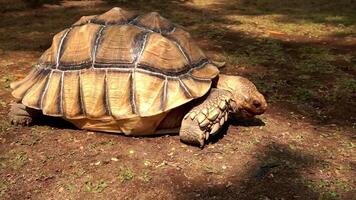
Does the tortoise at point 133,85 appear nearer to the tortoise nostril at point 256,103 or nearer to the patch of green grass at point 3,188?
the tortoise nostril at point 256,103

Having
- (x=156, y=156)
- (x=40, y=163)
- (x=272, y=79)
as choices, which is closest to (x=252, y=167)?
(x=156, y=156)

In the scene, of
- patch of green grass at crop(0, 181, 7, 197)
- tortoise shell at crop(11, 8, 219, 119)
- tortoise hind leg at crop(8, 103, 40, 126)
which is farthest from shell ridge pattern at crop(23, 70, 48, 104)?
patch of green grass at crop(0, 181, 7, 197)

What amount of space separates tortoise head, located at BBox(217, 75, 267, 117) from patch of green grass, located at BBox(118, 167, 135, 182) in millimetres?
1157

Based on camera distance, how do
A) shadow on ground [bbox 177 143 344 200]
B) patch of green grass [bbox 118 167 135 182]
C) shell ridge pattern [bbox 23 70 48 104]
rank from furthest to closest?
shell ridge pattern [bbox 23 70 48 104] → patch of green grass [bbox 118 167 135 182] → shadow on ground [bbox 177 143 344 200]

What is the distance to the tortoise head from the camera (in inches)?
165

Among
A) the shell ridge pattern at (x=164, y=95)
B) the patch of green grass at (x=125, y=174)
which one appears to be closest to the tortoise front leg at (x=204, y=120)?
the shell ridge pattern at (x=164, y=95)

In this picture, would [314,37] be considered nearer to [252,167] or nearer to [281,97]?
[281,97]

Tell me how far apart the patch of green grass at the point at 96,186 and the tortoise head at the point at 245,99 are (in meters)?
1.40

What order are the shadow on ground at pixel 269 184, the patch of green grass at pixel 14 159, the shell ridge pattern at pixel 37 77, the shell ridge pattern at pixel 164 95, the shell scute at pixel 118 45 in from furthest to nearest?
the shell ridge pattern at pixel 37 77, the shell scute at pixel 118 45, the shell ridge pattern at pixel 164 95, the patch of green grass at pixel 14 159, the shadow on ground at pixel 269 184

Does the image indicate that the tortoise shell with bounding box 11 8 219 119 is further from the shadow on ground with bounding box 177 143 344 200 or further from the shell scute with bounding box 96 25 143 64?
the shadow on ground with bounding box 177 143 344 200

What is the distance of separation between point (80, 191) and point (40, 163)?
1.88 ft

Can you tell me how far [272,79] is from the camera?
561cm

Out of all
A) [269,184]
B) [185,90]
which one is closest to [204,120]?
[185,90]

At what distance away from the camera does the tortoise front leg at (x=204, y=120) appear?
3904mm
